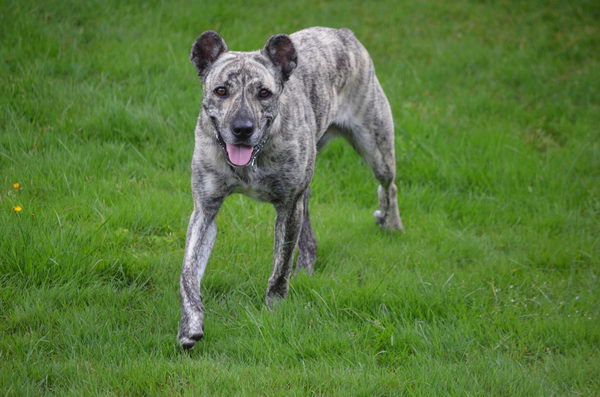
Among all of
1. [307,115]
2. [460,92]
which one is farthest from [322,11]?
[307,115]

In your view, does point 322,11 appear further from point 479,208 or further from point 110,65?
point 479,208

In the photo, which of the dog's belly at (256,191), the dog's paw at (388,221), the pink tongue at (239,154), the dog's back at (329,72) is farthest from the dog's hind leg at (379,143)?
the pink tongue at (239,154)

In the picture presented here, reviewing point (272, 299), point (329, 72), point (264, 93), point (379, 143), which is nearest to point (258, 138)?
point (264, 93)

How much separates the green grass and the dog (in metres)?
0.33

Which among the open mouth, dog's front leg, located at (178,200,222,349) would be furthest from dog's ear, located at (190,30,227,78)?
dog's front leg, located at (178,200,222,349)

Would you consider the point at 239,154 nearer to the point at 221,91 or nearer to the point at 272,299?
the point at 221,91

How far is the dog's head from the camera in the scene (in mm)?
4895

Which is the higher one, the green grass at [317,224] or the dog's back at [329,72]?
the dog's back at [329,72]

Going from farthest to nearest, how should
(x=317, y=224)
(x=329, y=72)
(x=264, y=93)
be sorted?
(x=317, y=224) < (x=329, y=72) < (x=264, y=93)

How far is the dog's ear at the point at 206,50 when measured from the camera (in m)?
5.28

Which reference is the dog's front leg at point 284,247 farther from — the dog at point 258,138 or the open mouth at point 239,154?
the open mouth at point 239,154

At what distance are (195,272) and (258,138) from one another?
1.06m

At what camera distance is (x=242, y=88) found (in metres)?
5.01

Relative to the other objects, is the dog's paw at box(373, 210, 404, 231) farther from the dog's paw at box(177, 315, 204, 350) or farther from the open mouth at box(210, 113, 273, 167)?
the dog's paw at box(177, 315, 204, 350)
